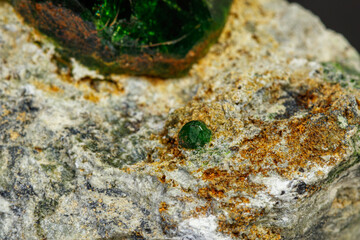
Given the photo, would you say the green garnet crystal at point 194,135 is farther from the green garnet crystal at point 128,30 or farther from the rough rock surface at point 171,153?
the green garnet crystal at point 128,30

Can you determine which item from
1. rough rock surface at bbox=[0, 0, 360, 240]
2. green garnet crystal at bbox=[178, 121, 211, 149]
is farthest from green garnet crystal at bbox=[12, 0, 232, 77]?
green garnet crystal at bbox=[178, 121, 211, 149]

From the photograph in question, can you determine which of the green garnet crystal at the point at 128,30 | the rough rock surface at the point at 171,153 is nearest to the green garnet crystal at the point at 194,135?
the rough rock surface at the point at 171,153

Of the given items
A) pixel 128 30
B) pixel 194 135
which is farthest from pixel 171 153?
pixel 128 30

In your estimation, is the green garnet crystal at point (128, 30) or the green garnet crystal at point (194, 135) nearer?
the green garnet crystal at point (194, 135)

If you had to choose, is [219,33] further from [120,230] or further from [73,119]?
[120,230]

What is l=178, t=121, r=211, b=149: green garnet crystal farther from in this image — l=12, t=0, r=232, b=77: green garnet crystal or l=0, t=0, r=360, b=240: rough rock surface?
l=12, t=0, r=232, b=77: green garnet crystal

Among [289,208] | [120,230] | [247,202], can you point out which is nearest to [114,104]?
[120,230]
